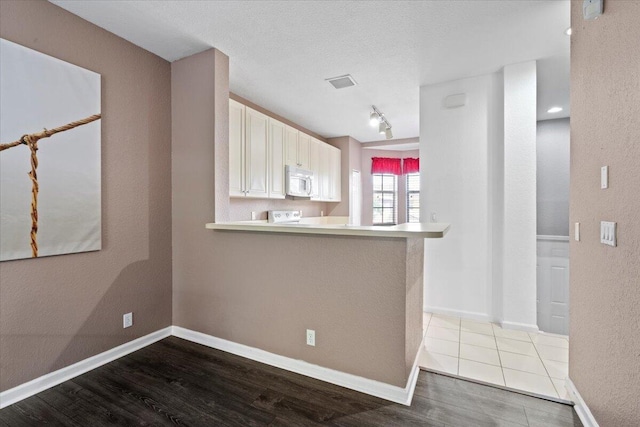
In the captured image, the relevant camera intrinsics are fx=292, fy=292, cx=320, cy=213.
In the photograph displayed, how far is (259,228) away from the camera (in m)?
2.25

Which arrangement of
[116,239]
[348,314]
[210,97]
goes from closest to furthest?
[348,314] → [116,239] → [210,97]

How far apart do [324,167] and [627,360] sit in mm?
4378

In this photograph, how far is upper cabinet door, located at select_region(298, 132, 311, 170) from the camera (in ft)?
14.7

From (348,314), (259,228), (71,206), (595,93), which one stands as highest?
(595,93)

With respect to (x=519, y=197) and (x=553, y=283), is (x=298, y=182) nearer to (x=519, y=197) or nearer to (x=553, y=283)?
(x=519, y=197)

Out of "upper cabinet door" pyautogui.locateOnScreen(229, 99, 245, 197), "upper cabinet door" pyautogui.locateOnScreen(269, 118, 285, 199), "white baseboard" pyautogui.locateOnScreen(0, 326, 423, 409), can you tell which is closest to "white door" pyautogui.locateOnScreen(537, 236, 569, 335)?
"white baseboard" pyautogui.locateOnScreen(0, 326, 423, 409)

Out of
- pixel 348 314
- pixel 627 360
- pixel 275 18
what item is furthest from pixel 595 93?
pixel 275 18

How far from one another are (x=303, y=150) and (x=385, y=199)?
269 cm

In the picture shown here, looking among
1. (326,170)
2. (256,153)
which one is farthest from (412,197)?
(256,153)

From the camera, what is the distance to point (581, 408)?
Answer: 5.46ft

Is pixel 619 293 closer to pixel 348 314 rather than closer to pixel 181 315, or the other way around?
pixel 348 314

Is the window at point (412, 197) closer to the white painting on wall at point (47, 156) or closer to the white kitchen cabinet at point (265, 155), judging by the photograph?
the white kitchen cabinet at point (265, 155)

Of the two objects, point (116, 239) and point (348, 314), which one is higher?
point (116, 239)

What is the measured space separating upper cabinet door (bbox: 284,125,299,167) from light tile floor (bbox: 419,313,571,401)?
2.75m
